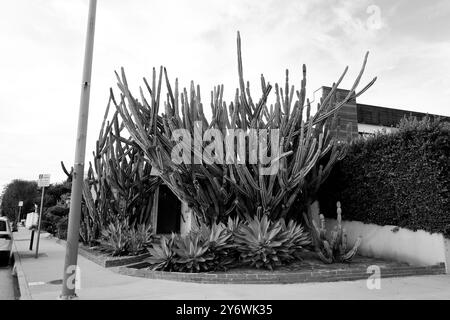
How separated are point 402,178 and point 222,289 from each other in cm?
542

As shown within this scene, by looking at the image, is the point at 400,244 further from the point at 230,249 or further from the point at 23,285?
the point at 23,285

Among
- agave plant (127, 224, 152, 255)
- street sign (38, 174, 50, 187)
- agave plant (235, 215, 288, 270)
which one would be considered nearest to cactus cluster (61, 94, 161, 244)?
street sign (38, 174, 50, 187)

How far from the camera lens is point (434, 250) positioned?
26.1ft

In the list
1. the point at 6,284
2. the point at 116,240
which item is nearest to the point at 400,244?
the point at 116,240

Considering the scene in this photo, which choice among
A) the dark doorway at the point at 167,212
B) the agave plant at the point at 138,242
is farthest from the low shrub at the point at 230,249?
the dark doorway at the point at 167,212

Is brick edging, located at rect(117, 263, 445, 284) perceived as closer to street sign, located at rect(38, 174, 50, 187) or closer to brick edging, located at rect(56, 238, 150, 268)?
brick edging, located at rect(56, 238, 150, 268)

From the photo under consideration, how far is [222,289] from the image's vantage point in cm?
606

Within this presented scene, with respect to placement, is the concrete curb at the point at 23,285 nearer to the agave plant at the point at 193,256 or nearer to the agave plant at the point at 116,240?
the agave plant at the point at 116,240

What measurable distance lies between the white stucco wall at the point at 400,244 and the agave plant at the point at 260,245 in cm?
Answer: 340

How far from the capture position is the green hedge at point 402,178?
7855mm

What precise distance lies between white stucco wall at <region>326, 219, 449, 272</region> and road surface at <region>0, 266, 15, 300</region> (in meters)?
8.58

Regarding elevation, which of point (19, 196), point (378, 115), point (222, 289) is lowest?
point (222, 289)

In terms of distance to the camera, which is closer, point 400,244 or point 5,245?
point 400,244

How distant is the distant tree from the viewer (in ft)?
165
